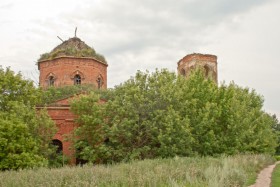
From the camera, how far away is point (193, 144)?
23.5 meters

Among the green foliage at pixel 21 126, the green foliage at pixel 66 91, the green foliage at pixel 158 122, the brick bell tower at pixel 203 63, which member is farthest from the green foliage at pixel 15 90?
the brick bell tower at pixel 203 63

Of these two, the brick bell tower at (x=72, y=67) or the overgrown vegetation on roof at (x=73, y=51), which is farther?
the overgrown vegetation on roof at (x=73, y=51)

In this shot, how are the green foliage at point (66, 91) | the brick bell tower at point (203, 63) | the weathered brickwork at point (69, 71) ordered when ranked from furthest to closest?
the brick bell tower at point (203, 63), the weathered brickwork at point (69, 71), the green foliage at point (66, 91)

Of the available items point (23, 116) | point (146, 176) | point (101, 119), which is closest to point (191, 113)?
point (101, 119)

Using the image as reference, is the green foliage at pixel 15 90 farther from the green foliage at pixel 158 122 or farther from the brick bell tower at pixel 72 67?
the brick bell tower at pixel 72 67

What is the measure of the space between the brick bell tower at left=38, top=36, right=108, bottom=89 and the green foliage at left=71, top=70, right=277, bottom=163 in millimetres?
9540

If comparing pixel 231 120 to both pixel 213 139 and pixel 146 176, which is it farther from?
pixel 146 176

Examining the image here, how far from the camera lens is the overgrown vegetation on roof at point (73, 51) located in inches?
1344

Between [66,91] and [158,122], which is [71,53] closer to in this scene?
[66,91]

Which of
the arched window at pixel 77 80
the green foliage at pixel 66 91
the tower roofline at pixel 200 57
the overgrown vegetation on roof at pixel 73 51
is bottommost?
the green foliage at pixel 66 91

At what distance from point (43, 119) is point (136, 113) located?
230 inches

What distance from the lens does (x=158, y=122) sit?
22.7 meters

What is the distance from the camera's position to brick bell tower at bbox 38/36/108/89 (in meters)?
33.6

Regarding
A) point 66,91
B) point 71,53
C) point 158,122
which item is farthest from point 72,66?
point 158,122
